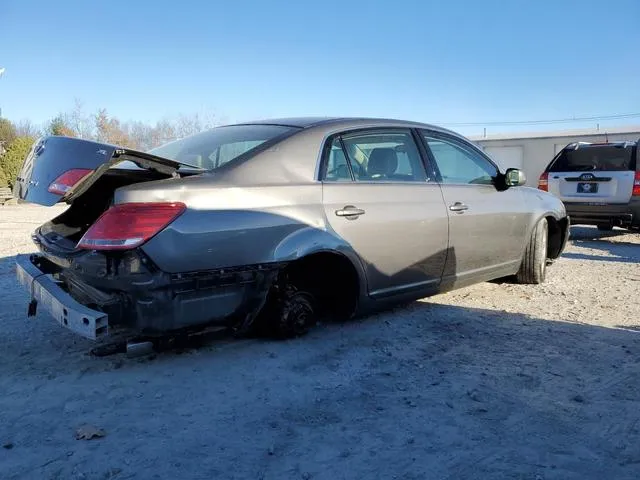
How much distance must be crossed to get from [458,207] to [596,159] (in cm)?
616

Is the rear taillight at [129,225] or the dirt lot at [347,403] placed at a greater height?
the rear taillight at [129,225]

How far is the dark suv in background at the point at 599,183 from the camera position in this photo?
8656mm

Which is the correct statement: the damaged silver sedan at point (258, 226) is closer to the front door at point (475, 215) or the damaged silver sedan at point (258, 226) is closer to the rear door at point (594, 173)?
the front door at point (475, 215)

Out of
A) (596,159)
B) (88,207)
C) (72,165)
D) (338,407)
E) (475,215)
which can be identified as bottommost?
(338,407)

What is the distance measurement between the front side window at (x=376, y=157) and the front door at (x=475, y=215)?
0.83ft

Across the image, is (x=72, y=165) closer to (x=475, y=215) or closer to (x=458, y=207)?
(x=458, y=207)

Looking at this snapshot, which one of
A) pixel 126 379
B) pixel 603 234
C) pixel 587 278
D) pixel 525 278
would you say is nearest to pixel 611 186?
pixel 603 234

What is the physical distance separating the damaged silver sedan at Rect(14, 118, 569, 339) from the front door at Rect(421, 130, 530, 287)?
0.06 ft

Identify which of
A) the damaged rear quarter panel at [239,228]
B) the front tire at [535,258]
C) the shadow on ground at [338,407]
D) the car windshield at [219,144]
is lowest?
the shadow on ground at [338,407]

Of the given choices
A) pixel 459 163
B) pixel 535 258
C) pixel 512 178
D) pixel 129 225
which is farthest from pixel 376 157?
pixel 535 258

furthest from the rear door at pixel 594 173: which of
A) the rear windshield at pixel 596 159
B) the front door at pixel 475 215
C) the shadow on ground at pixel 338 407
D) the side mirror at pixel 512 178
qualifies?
the shadow on ground at pixel 338 407

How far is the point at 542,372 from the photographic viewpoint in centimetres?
324

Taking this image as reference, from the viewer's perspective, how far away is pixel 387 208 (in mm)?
3936

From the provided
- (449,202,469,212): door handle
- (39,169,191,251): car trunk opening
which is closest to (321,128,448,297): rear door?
(449,202,469,212): door handle
